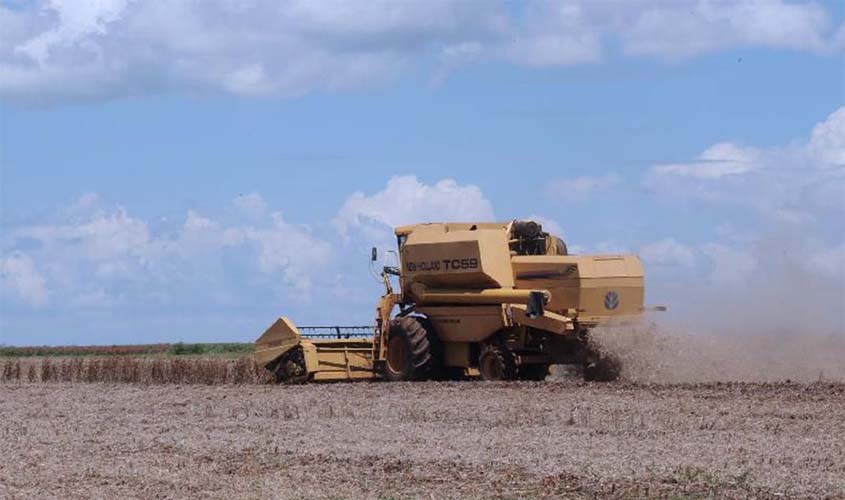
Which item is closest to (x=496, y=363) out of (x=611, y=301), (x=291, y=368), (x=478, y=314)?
(x=478, y=314)

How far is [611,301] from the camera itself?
2450 cm

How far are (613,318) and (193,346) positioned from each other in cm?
4432

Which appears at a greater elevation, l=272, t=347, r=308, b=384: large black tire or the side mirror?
the side mirror

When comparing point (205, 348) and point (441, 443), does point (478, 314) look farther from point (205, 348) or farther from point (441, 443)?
point (205, 348)

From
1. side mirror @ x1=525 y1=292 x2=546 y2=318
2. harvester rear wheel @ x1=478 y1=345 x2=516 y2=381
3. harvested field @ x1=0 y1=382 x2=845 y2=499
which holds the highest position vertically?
side mirror @ x1=525 y1=292 x2=546 y2=318

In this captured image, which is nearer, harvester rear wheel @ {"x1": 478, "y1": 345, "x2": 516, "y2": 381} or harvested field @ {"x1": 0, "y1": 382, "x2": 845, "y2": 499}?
harvested field @ {"x1": 0, "y1": 382, "x2": 845, "y2": 499}

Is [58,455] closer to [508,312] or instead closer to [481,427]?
[481,427]

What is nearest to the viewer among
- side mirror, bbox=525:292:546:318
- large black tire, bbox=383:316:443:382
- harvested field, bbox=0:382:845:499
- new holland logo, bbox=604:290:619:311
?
harvested field, bbox=0:382:845:499

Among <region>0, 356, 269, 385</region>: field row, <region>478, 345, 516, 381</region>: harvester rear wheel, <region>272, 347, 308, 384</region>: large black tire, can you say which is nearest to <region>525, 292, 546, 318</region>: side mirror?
<region>478, 345, 516, 381</region>: harvester rear wheel

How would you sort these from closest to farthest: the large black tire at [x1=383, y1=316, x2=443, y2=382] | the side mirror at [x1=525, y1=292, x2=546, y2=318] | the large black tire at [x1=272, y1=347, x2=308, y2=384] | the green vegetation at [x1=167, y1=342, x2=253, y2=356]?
the side mirror at [x1=525, y1=292, x2=546, y2=318]
the large black tire at [x1=383, y1=316, x2=443, y2=382]
the large black tire at [x1=272, y1=347, x2=308, y2=384]
the green vegetation at [x1=167, y1=342, x2=253, y2=356]

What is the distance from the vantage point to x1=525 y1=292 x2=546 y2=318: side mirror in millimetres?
24000

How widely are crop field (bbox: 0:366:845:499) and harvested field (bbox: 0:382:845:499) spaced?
3cm

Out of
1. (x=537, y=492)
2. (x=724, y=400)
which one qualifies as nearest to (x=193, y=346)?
(x=724, y=400)

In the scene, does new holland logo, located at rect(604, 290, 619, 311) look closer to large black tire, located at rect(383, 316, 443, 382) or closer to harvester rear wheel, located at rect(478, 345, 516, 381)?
harvester rear wheel, located at rect(478, 345, 516, 381)
